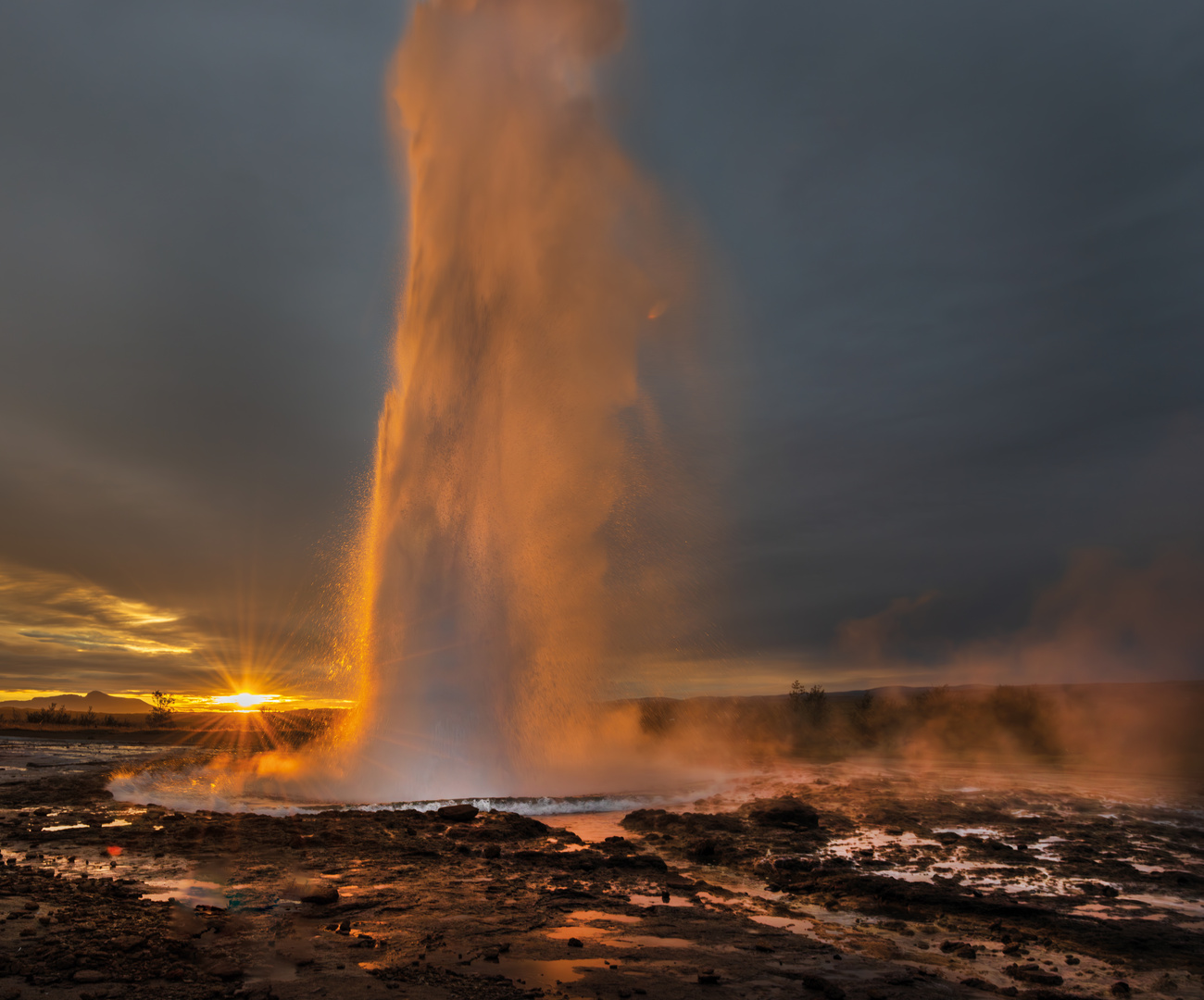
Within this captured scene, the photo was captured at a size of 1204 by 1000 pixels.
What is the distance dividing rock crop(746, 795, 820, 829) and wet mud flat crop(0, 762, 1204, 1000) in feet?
0.20

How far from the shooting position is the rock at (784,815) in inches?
625

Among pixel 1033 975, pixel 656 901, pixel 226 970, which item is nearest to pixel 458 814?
pixel 656 901

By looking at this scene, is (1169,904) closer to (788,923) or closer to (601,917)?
(788,923)

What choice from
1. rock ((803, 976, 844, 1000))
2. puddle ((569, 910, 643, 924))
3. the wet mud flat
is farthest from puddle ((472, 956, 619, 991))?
rock ((803, 976, 844, 1000))

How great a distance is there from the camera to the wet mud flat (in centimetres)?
636

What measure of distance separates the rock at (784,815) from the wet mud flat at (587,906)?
6cm

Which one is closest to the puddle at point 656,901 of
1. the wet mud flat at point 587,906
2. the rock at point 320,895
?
the wet mud flat at point 587,906

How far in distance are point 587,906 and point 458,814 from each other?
271 inches

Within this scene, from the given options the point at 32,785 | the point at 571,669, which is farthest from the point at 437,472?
the point at 32,785

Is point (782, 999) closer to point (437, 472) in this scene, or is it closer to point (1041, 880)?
point (1041, 880)

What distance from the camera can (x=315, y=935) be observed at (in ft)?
24.0

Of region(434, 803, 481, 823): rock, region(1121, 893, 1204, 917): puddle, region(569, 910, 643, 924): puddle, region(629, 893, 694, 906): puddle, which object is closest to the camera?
region(569, 910, 643, 924): puddle

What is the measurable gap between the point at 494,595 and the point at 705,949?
15.4 m

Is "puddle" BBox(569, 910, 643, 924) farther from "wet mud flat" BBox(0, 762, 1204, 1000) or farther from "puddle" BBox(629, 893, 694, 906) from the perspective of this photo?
"puddle" BBox(629, 893, 694, 906)
